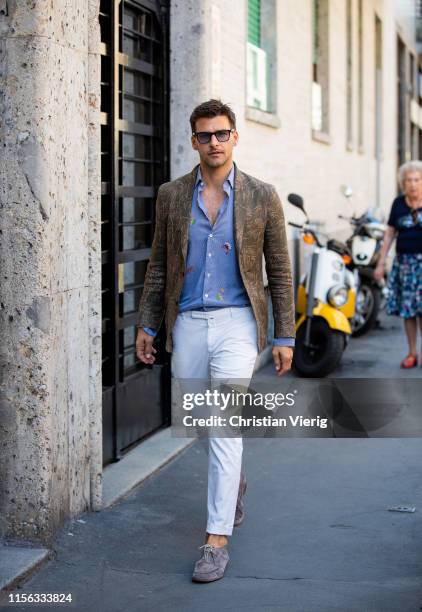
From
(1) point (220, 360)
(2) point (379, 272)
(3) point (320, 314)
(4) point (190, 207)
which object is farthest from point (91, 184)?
(2) point (379, 272)

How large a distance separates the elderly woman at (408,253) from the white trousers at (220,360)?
528 cm

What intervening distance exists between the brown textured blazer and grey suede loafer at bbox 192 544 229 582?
35.8 inches

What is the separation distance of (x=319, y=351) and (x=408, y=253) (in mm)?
1206

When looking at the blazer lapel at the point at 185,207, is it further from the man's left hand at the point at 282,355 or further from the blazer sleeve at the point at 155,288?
the man's left hand at the point at 282,355

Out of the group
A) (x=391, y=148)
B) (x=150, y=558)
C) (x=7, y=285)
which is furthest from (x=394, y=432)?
(x=391, y=148)

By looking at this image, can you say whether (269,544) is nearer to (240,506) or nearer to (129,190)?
(240,506)

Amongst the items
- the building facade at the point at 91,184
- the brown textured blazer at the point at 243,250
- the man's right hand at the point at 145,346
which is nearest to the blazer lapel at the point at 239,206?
the brown textured blazer at the point at 243,250

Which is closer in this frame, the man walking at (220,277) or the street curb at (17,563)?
the street curb at (17,563)

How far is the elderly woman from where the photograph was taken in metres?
10.1

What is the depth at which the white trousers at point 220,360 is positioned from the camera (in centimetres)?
495

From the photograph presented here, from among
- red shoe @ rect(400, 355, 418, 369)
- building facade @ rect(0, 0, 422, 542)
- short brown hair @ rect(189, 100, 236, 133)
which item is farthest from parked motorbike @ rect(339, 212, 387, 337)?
short brown hair @ rect(189, 100, 236, 133)

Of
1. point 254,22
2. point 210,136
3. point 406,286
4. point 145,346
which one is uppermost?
point 254,22

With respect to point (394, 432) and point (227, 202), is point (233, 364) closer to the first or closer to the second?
point (227, 202)

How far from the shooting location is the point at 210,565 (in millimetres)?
4895
